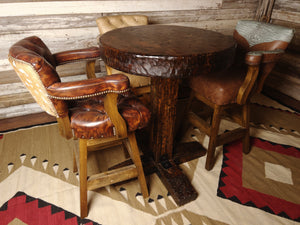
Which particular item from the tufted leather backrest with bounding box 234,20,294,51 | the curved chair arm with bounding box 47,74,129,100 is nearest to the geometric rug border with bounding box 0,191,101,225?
the curved chair arm with bounding box 47,74,129,100

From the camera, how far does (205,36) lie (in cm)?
139

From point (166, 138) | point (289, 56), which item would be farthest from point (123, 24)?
point (289, 56)

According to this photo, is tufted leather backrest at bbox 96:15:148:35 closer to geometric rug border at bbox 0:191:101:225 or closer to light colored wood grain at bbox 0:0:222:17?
light colored wood grain at bbox 0:0:222:17

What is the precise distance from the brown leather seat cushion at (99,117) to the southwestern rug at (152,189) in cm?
30

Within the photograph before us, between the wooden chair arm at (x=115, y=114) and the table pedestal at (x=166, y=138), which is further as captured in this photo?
the table pedestal at (x=166, y=138)

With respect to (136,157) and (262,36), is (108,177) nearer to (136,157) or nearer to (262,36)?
(136,157)

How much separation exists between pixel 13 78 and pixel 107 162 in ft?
4.42

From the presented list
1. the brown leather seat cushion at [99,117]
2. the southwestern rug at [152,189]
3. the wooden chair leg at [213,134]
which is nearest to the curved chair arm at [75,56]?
the brown leather seat cushion at [99,117]

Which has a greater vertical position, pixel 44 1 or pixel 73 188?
pixel 44 1

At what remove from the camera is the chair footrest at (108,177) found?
132cm

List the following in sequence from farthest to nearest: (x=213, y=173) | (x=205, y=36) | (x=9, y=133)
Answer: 1. (x=9, y=133)
2. (x=213, y=173)
3. (x=205, y=36)

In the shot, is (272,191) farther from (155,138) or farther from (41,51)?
(41,51)

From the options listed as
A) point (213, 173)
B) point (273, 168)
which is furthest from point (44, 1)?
point (273, 168)

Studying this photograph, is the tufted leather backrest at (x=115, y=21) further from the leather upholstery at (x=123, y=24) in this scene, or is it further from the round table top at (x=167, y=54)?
the round table top at (x=167, y=54)
